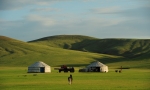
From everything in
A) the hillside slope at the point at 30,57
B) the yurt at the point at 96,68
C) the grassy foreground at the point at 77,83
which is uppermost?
the hillside slope at the point at 30,57

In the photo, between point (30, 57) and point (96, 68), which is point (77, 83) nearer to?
point (96, 68)

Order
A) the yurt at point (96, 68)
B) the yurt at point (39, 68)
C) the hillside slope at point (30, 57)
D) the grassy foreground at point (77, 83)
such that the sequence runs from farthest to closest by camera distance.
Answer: the hillside slope at point (30, 57), the yurt at point (96, 68), the yurt at point (39, 68), the grassy foreground at point (77, 83)

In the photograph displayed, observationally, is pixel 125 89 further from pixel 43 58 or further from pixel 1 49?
pixel 1 49

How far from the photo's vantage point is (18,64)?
5153 inches

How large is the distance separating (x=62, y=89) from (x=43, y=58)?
11340cm

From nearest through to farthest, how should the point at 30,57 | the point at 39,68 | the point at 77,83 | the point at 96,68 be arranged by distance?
the point at 77,83
the point at 39,68
the point at 96,68
the point at 30,57

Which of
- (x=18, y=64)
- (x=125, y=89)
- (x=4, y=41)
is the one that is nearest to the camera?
(x=125, y=89)

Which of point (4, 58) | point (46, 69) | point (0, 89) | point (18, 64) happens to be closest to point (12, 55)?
point (4, 58)

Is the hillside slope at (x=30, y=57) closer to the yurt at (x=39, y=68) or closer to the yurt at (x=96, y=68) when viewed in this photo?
the yurt at (x=39, y=68)

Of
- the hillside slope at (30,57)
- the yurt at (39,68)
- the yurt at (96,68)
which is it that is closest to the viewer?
the yurt at (39,68)

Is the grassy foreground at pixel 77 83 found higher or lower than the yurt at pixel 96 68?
lower

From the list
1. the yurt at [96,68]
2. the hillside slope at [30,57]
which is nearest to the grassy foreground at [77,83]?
the yurt at [96,68]

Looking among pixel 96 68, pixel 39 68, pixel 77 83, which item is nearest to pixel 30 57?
pixel 39 68

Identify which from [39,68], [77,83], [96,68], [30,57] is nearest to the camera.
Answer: [77,83]
